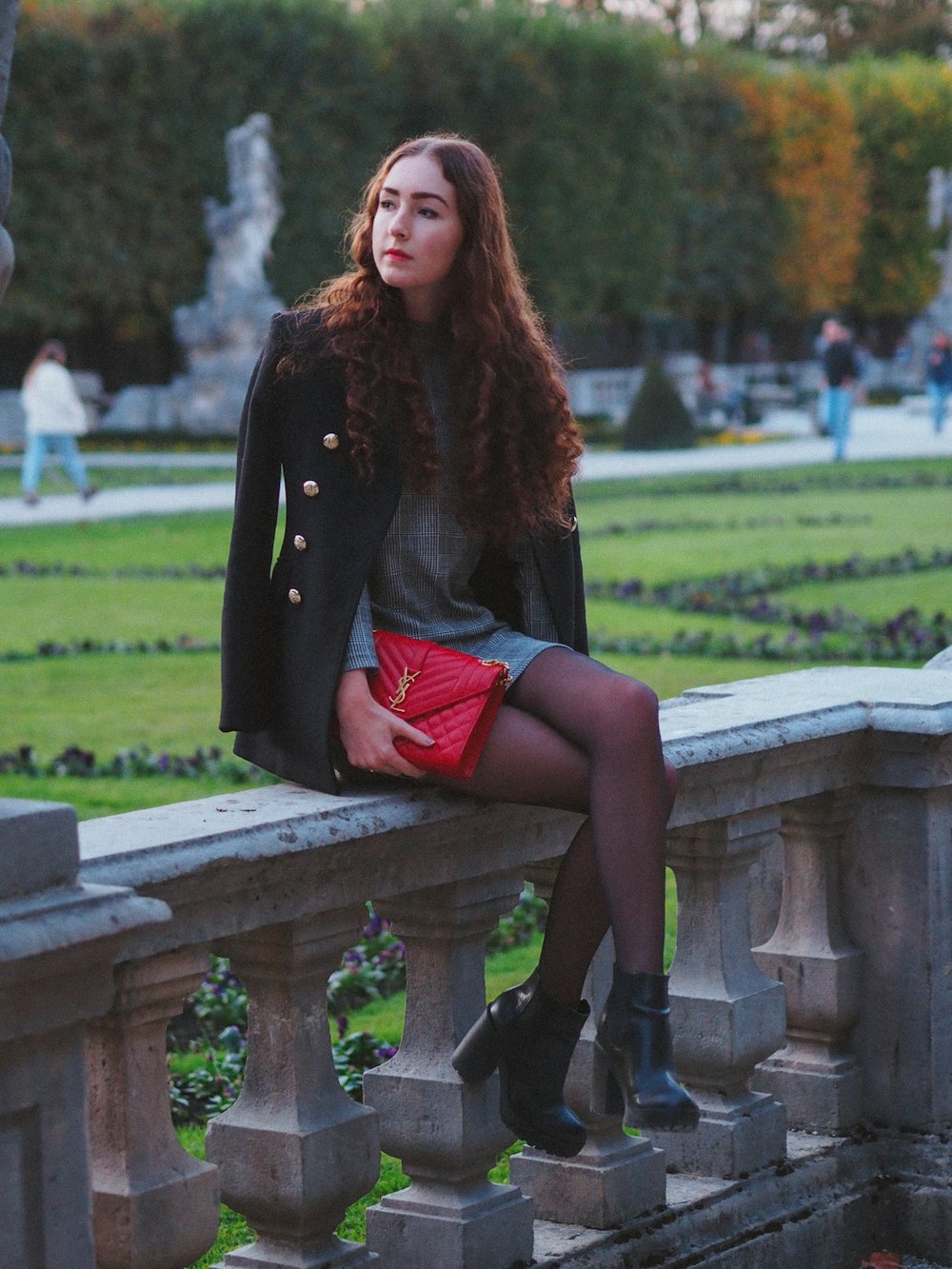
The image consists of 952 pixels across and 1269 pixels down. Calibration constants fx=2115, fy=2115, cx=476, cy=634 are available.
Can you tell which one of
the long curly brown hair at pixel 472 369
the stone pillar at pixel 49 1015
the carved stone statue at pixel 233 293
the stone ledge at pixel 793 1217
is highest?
the carved stone statue at pixel 233 293

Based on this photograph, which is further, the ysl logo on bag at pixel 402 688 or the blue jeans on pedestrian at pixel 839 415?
the blue jeans on pedestrian at pixel 839 415

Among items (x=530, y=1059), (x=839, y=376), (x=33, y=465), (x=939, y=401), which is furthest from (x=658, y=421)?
(x=530, y=1059)

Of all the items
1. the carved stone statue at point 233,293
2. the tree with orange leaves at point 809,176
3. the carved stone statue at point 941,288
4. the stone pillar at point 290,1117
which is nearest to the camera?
the stone pillar at point 290,1117

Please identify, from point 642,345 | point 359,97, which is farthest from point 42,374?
point 642,345

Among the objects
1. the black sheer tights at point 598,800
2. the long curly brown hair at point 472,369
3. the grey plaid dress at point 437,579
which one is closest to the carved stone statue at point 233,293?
the long curly brown hair at point 472,369

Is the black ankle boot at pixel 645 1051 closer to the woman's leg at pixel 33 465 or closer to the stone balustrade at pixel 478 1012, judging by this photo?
the stone balustrade at pixel 478 1012

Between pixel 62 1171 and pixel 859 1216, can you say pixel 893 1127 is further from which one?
pixel 62 1171

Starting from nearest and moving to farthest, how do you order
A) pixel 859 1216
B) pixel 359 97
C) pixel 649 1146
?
pixel 649 1146
pixel 859 1216
pixel 359 97

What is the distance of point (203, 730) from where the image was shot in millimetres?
9008

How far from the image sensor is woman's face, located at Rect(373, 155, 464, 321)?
3100mm

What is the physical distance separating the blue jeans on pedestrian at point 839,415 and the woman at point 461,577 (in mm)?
23692

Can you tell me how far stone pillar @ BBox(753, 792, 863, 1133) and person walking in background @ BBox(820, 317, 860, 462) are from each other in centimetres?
2361

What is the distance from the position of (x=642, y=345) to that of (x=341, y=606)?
41.6 meters

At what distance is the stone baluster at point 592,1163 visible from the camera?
3035 millimetres
